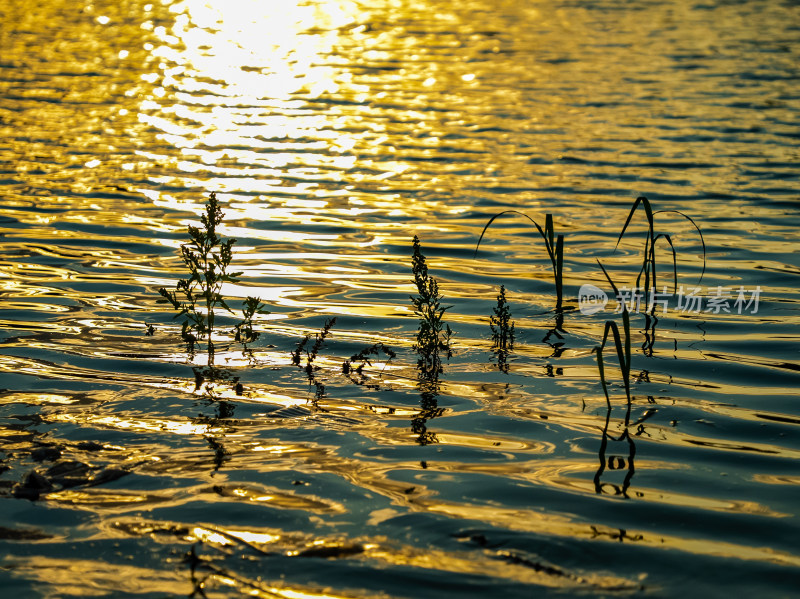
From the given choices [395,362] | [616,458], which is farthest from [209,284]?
[616,458]

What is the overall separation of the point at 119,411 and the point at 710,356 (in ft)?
12.4

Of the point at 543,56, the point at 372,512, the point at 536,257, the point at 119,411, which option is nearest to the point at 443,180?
the point at 536,257

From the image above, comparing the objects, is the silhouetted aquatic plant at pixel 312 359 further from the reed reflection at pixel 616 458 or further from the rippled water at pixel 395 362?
the reed reflection at pixel 616 458

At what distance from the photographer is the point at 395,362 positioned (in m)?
5.98

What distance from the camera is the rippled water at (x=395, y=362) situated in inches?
145

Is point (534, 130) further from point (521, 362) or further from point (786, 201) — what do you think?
point (521, 362)

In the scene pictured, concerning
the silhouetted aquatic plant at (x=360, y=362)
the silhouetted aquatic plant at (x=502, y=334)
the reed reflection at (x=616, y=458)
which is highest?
the silhouetted aquatic plant at (x=502, y=334)

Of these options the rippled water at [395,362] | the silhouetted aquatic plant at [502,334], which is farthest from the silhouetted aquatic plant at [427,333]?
the silhouetted aquatic plant at [502,334]

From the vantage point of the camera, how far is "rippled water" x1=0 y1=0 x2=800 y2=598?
3691 mm

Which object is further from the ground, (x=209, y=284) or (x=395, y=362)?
(x=209, y=284)

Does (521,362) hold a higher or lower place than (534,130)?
lower

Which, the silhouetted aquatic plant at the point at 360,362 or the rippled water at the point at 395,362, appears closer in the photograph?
the rippled water at the point at 395,362

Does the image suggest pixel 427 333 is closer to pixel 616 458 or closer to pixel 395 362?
pixel 395 362

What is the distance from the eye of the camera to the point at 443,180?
12.5 metres
